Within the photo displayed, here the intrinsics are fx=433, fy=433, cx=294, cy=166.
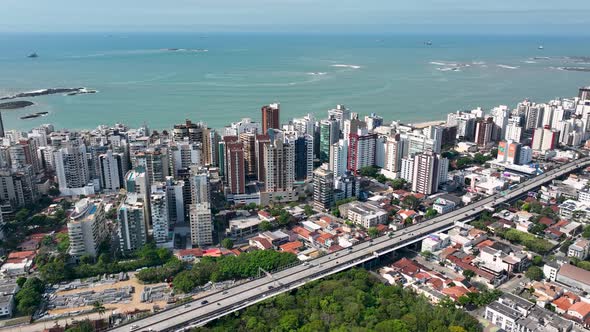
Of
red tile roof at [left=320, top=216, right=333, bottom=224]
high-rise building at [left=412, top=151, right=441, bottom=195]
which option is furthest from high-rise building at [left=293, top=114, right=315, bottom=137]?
red tile roof at [left=320, top=216, right=333, bottom=224]

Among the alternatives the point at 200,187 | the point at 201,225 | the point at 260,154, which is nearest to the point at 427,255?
the point at 201,225

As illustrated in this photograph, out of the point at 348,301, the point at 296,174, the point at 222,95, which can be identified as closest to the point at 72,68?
the point at 222,95

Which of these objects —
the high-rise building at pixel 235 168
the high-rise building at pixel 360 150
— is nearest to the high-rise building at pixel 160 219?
the high-rise building at pixel 235 168

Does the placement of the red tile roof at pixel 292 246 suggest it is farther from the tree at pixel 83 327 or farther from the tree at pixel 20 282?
the tree at pixel 20 282

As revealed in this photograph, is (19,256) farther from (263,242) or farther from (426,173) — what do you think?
(426,173)

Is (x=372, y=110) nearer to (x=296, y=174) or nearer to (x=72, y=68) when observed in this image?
(x=296, y=174)
